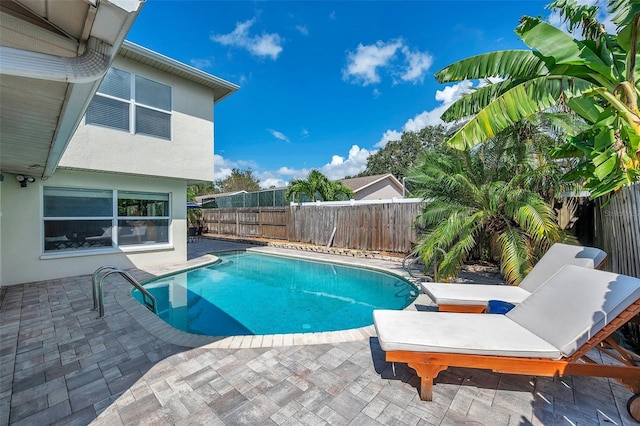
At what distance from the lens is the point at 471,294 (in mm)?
4684

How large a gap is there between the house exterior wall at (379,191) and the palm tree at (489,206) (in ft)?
59.7

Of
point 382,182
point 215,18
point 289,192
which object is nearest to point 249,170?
point 382,182

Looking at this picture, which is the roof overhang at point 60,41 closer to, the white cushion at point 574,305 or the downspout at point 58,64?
the downspout at point 58,64

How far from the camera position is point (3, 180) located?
7363mm

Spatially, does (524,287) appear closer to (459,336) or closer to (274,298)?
(459,336)

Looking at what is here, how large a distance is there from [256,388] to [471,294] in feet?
12.4

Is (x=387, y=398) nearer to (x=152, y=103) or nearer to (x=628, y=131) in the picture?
(x=628, y=131)

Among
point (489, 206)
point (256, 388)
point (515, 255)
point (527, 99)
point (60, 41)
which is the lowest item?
point (256, 388)

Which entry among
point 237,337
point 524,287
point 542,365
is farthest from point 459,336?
point 237,337

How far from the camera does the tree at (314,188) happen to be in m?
17.5

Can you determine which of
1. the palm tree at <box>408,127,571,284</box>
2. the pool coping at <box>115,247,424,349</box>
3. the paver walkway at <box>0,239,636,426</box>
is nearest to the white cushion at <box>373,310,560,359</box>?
the paver walkway at <box>0,239,636,426</box>

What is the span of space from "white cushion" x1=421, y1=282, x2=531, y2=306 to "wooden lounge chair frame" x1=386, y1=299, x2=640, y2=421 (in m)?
1.60

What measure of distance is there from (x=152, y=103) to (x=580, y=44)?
36.4 feet

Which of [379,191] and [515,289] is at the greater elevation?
[379,191]
